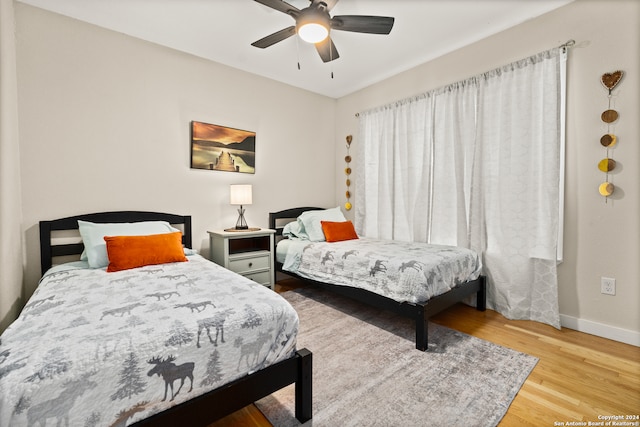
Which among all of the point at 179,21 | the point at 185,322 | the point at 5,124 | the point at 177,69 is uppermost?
the point at 179,21

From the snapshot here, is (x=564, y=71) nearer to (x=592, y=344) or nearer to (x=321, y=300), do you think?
(x=592, y=344)

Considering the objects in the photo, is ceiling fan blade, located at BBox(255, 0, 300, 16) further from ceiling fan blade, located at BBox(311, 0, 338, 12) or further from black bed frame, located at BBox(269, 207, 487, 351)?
black bed frame, located at BBox(269, 207, 487, 351)

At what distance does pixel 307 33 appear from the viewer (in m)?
2.11

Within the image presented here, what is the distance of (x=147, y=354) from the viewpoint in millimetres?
1068

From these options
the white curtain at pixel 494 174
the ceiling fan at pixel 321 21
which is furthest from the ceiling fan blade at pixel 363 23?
the white curtain at pixel 494 174

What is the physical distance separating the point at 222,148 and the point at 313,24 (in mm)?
1874

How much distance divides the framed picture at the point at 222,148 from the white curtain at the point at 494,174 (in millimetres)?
1799

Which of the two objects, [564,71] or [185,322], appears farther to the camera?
[564,71]

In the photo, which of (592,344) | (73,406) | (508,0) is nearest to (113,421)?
(73,406)

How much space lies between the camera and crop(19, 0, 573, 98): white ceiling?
2451 mm

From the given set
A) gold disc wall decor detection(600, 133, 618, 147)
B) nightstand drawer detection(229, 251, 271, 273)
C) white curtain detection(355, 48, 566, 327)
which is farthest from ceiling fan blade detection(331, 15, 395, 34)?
nightstand drawer detection(229, 251, 271, 273)

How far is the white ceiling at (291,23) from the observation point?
2451 millimetres

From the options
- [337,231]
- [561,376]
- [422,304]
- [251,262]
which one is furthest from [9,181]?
[561,376]

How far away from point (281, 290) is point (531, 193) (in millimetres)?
2773
